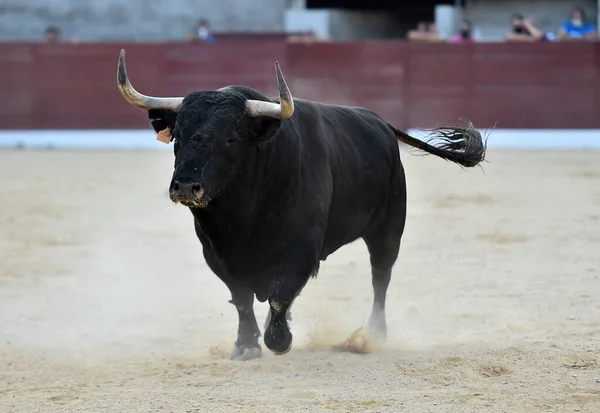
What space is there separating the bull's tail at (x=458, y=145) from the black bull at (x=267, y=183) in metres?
0.54

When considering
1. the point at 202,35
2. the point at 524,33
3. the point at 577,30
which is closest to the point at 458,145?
the point at 524,33

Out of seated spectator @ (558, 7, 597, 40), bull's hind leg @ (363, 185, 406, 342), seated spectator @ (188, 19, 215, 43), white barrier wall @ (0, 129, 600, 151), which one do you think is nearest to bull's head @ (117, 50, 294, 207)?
bull's hind leg @ (363, 185, 406, 342)

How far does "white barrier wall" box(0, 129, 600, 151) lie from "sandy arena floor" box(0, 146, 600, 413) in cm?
416

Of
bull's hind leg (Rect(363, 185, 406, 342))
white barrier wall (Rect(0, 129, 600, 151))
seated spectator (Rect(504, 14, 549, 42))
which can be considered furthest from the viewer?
seated spectator (Rect(504, 14, 549, 42))

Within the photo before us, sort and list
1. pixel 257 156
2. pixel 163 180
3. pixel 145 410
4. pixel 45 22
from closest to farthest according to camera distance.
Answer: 1. pixel 145 410
2. pixel 257 156
3. pixel 163 180
4. pixel 45 22

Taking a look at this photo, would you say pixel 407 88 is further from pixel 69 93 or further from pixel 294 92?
pixel 69 93

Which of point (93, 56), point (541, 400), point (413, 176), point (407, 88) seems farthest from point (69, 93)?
point (541, 400)

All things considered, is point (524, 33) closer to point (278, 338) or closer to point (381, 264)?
point (381, 264)

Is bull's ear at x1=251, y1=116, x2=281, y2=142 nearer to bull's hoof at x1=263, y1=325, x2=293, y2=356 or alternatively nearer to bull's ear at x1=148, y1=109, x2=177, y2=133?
bull's ear at x1=148, y1=109, x2=177, y2=133

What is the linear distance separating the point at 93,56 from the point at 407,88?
3.99m

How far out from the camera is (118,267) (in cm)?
598

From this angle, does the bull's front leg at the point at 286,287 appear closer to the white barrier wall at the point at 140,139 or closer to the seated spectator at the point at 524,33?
the white barrier wall at the point at 140,139

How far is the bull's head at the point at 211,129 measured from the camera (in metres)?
3.25

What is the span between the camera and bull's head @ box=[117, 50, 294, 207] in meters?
3.25
